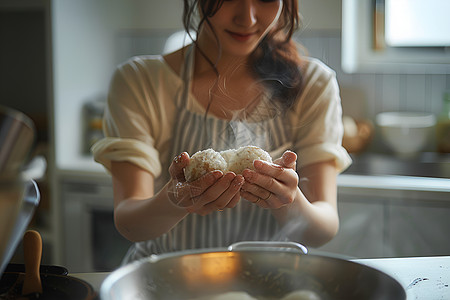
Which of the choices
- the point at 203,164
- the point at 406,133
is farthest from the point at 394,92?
the point at 203,164

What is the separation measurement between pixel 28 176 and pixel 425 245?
1.95ft

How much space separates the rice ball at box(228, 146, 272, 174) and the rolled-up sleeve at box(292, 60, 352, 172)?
0.12 metres

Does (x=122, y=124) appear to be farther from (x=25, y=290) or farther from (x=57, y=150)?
(x=57, y=150)

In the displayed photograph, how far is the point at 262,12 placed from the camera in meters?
0.59

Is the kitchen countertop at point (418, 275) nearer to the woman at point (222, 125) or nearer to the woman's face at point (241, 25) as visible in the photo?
the woman at point (222, 125)

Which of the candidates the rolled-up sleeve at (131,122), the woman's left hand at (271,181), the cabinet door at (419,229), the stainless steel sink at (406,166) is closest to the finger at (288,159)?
the woman's left hand at (271,181)

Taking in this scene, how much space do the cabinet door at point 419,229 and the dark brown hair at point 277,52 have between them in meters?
0.32

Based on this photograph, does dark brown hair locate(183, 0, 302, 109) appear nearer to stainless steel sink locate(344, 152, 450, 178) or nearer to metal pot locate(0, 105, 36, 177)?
metal pot locate(0, 105, 36, 177)

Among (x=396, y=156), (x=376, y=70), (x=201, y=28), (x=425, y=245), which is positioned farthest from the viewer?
(x=376, y=70)

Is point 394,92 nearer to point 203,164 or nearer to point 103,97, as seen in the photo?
point 103,97

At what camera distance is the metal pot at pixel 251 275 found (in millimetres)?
499

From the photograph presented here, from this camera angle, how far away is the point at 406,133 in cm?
130

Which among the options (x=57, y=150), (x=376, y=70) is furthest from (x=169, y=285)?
(x=376, y=70)

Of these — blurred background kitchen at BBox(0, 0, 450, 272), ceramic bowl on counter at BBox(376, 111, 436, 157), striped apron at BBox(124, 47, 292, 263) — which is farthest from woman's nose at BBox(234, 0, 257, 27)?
ceramic bowl on counter at BBox(376, 111, 436, 157)
